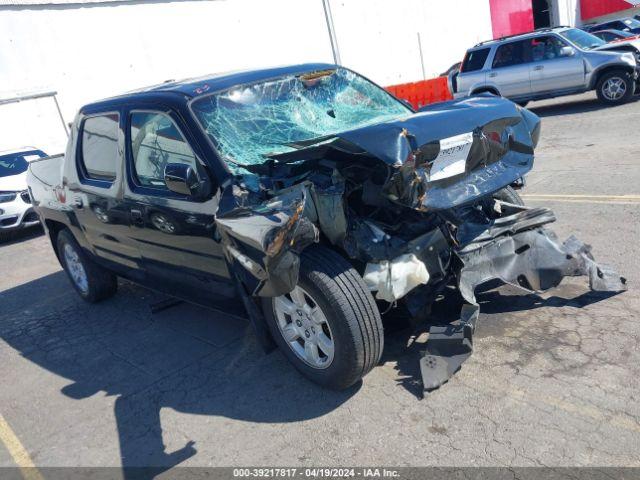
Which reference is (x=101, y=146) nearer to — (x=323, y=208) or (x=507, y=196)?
(x=323, y=208)

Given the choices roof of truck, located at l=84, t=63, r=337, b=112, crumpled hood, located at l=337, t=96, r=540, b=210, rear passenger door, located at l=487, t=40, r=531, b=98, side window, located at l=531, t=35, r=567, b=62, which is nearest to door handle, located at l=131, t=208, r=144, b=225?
roof of truck, located at l=84, t=63, r=337, b=112

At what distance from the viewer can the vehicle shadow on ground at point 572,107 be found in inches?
526

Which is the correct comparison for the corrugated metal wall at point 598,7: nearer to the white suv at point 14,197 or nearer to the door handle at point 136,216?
the white suv at point 14,197

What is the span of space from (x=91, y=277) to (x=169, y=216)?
2307 mm

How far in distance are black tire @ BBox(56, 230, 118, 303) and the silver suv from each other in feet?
38.5

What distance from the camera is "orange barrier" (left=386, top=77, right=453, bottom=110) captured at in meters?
16.8

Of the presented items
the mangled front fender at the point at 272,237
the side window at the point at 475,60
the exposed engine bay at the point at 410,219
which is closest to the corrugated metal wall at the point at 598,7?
the side window at the point at 475,60

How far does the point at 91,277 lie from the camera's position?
5.91 metres

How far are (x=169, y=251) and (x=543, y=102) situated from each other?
1527 cm

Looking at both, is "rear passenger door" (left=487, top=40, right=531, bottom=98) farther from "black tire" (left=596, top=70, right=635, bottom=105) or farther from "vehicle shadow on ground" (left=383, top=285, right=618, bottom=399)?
"vehicle shadow on ground" (left=383, top=285, right=618, bottom=399)

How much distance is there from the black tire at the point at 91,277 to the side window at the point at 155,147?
177 centimetres

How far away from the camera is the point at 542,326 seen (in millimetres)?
3832

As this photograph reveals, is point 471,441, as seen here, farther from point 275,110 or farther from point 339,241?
point 275,110

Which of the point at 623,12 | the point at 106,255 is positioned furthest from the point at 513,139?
the point at 623,12
